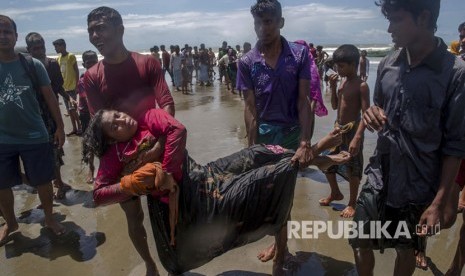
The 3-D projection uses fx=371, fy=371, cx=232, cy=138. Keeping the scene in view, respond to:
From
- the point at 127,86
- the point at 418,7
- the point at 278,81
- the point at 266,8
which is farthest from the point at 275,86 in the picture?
the point at 418,7

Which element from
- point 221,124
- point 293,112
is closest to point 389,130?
point 293,112

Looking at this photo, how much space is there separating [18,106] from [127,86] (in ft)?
4.60

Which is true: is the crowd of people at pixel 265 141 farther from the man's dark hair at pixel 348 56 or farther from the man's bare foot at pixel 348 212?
the man's bare foot at pixel 348 212

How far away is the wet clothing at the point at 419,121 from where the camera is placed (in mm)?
1955

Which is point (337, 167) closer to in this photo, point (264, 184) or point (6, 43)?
point (264, 184)

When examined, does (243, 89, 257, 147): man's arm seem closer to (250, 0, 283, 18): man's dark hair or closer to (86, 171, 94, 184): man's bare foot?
(250, 0, 283, 18): man's dark hair

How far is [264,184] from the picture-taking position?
2414 mm

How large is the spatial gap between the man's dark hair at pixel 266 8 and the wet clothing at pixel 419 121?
3.12 feet

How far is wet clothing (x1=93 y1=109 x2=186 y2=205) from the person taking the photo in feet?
7.54

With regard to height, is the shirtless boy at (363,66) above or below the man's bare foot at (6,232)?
above

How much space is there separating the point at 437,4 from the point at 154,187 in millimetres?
1862

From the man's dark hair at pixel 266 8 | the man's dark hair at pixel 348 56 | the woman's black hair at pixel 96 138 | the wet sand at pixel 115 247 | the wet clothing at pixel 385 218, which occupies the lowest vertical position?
the wet sand at pixel 115 247

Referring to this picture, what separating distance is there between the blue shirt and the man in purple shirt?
2.01 m

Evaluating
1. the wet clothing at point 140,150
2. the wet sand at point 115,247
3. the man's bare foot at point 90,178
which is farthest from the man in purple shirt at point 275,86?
the man's bare foot at point 90,178
